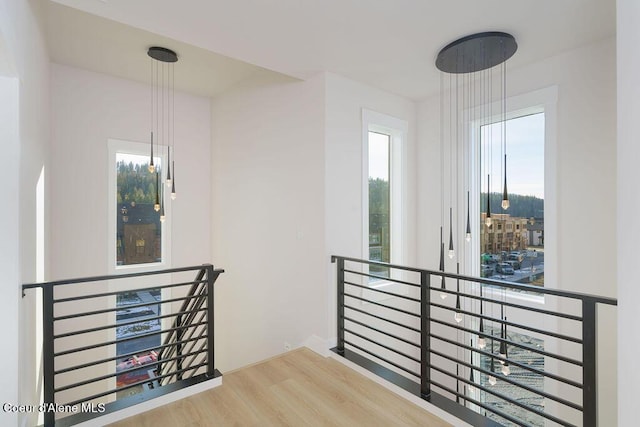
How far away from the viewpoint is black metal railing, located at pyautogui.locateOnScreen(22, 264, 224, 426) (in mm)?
2346

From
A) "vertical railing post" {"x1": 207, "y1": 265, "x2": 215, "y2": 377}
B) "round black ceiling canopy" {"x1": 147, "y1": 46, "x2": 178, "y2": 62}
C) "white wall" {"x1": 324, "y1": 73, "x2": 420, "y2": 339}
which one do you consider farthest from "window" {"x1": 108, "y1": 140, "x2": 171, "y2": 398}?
"white wall" {"x1": 324, "y1": 73, "x2": 420, "y2": 339}

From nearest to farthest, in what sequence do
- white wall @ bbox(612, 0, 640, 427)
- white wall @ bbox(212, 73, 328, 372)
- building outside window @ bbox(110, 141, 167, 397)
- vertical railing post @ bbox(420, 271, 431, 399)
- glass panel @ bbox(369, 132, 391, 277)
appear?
1. white wall @ bbox(612, 0, 640, 427)
2. vertical railing post @ bbox(420, 271, 431, 399)
3. white wall @ bbox(212, 73, 328, 372)
4. glass panel @ bbox(369, 132, 391, 277)
5. building outside window @ bbox(110, 141, 167, 397)

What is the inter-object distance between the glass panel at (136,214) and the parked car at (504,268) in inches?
179

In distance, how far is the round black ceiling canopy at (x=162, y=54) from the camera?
355 cm

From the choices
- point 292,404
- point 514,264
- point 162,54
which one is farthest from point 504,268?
point 162,54

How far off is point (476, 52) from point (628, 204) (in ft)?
6.92

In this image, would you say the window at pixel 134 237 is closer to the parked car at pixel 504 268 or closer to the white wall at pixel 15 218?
the white wall at pixel 15 218

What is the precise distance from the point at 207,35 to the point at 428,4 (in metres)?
1.74

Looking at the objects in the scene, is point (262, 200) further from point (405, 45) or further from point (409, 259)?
point (405, 45)

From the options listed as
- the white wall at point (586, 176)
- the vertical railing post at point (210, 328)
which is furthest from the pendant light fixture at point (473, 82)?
the vertical railing post at point (210, 328)

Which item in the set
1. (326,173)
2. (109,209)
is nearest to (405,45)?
(326,173)

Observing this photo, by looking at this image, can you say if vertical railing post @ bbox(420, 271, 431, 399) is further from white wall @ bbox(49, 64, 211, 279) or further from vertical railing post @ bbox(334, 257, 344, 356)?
white wall @ bbox(49, 64, 211, 279)

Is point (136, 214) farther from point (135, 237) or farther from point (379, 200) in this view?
point (379, 200)

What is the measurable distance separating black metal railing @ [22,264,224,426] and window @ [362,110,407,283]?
6.27ft
